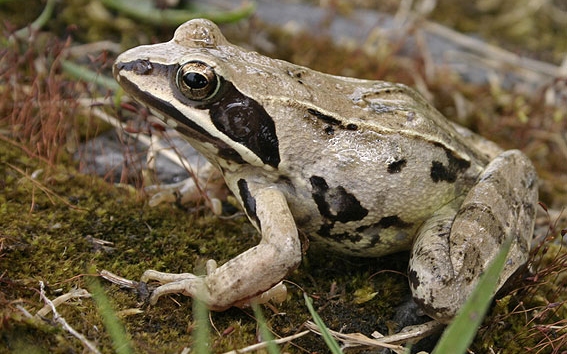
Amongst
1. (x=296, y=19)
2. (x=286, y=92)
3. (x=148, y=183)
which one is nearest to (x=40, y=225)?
(x=148, y=183)

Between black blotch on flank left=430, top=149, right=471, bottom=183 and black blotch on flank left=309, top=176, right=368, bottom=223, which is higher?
black blotch on flank left=430, top=149, right=471, bottom=183

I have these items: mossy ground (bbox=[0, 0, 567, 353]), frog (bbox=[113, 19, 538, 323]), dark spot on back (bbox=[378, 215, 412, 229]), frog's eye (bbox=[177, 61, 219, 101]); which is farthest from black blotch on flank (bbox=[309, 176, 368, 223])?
frog's eye (bbox=[177, 61, 219, 101])

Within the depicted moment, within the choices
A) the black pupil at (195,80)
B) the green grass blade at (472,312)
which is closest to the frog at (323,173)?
Answer: the black pupil at (195,80)

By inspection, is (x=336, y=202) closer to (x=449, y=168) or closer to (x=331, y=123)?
(x=331, y=123)

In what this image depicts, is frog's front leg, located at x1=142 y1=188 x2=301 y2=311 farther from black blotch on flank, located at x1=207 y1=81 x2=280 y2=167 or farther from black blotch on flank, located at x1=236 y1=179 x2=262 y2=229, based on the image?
black blotch on flank, located at x1=207 y1=81 x2=280 y2=167

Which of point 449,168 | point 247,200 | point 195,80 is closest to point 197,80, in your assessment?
point 195,80

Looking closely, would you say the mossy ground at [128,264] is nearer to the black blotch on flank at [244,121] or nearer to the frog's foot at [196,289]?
the frog's foot at [196,289]
